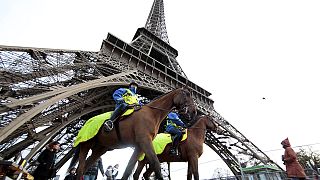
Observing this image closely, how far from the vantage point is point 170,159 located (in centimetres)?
621

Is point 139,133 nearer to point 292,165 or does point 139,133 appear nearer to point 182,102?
point 182,102

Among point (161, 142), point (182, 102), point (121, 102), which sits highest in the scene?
point (182, 102)

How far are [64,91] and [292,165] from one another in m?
8.47

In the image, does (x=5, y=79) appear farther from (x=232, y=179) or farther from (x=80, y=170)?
(x=232, y=179)

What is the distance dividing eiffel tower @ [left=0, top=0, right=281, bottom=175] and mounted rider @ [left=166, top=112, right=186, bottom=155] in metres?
1.19

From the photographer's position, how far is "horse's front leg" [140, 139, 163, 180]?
3678 millimetres

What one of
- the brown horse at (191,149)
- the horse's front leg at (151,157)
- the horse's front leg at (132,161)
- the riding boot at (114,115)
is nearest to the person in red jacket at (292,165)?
the brown horse at (191,149)

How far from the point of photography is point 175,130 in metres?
6.11

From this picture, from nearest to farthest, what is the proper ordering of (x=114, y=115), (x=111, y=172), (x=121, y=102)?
(x=114, y=115)
(x=121, y=102)
(x=111, y=172)

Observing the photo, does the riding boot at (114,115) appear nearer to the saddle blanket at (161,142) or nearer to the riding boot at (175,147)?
the saddle blanket at (161,142)

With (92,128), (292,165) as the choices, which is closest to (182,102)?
(92,128)

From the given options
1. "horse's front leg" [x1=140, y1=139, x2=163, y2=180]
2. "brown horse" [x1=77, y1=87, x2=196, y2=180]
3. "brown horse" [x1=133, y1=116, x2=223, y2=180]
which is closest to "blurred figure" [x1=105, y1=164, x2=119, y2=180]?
"brown horse" [x1=133, y1=116, x2=223, y2=180]

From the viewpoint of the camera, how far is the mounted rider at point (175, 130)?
582 cm

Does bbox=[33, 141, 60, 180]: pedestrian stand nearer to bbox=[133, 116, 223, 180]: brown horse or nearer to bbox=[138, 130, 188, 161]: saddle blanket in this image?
bbox=[133, 116, 223, 180]: brown horse
